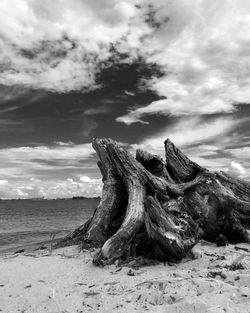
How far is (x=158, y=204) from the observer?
9312mm

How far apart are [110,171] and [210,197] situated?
12.4 ft

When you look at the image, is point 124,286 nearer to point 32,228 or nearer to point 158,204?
point 158,204

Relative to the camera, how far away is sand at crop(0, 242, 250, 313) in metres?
5.59

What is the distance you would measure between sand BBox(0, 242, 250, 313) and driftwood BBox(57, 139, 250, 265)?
0.90 metres

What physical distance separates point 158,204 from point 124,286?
3056 mm

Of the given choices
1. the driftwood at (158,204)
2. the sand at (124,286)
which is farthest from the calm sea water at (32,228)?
the sand at (124,286)

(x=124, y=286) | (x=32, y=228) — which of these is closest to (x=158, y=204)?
(x=124, y=286)

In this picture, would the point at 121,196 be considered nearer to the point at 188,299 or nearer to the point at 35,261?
the point at 35,261

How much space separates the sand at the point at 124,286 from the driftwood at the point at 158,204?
35.5 inches

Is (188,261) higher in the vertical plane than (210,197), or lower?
lower

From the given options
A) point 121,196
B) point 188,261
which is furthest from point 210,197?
point 188,261

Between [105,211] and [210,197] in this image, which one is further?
[210,197]

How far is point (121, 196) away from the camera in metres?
11.8

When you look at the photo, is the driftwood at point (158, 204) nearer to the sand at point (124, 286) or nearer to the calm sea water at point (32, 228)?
the sand at point (124, 286)
